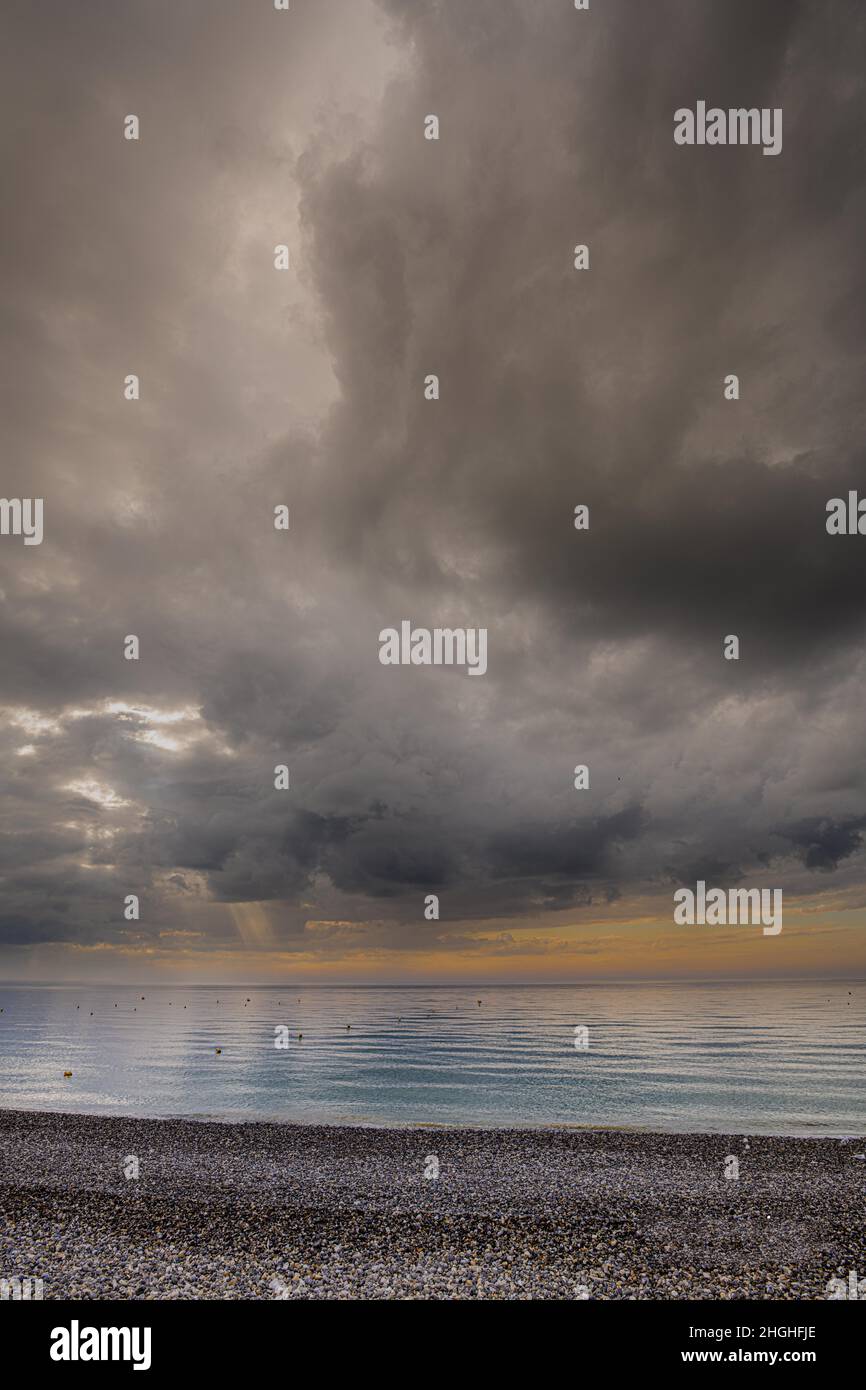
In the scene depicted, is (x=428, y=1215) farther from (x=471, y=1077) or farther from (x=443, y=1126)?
(x=471, y=1077)

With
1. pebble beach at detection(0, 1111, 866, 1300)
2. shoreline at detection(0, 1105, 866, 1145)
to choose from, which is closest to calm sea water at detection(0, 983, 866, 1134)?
shoreline at detection(0, 1105, 866, 1145)

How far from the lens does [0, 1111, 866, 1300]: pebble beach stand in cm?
1396

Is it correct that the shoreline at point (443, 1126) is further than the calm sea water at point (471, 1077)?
No

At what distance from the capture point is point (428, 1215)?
19156mm

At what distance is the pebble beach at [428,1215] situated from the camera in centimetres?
1396

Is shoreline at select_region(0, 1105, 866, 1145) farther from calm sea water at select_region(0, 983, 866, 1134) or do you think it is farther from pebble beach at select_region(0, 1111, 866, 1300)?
pebble beach at select_region(0, 1111, 866, 1300)

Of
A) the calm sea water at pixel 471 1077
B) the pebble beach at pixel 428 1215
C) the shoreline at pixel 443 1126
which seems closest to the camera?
the pebble beach at pixel 428 1215

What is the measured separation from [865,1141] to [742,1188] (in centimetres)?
1432

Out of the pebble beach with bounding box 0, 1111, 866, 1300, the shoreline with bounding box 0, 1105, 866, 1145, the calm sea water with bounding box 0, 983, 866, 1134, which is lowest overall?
the calm sea water with bounding box 0, 983, 866, 1134

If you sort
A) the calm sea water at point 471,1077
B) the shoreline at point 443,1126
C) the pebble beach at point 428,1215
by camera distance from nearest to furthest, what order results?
the pebble beach at point 428,1215 → the shoreline at point 443,1126 → the calm sea water at point 471,1077

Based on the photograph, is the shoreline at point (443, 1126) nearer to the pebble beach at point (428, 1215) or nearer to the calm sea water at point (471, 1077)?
the calm sea water at point (471, 1077)

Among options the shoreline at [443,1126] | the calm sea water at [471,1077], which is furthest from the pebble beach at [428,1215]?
the calm sea water at [471,1077]
